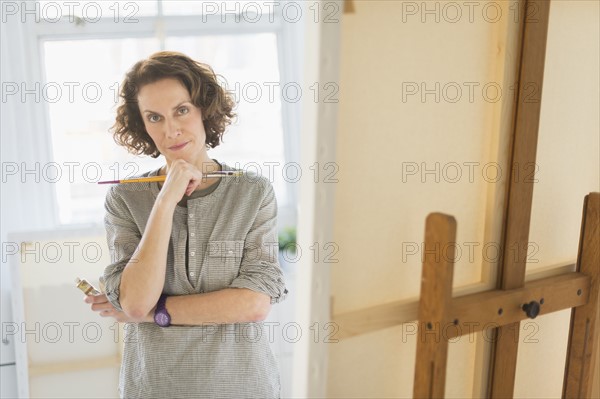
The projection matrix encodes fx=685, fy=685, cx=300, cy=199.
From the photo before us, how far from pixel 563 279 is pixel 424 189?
0.40 metres

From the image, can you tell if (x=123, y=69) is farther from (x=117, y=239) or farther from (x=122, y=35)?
(x=117, y=239)

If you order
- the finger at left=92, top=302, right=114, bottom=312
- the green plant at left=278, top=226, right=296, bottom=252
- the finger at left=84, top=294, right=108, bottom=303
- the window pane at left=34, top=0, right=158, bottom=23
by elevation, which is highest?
the window pane at left=34, top=0, right=158, bottom=23

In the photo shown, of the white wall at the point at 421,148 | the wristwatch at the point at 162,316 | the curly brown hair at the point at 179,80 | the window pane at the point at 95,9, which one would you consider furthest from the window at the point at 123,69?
the white wall at the point at 421,148

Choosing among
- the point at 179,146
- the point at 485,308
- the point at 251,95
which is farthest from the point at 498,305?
the point at 251,95

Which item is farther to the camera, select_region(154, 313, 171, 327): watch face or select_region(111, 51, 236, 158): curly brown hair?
select_region(111, 51, 236, 158): curly brown hair

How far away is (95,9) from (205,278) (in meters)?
1.39

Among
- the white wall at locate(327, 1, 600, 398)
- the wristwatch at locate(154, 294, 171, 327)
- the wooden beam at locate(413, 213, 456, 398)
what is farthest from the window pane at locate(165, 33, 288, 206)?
the wooden beam at locate(413, 213, 456, 398)

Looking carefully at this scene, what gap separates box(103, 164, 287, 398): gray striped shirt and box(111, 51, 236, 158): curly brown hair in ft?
0.70

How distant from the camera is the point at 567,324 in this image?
63.7 inches

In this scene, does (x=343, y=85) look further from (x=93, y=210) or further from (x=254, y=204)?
(x=93, y=210)

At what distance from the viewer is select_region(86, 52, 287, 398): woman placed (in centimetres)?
162

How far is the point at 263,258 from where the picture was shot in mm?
1687

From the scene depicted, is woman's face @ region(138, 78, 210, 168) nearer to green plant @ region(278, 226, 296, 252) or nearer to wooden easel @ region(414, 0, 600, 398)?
wooden easel @ region(414, 0, 600, 398)

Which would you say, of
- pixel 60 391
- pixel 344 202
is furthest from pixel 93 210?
pixel 344 202
